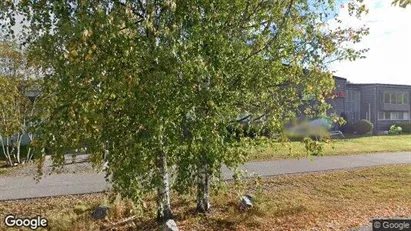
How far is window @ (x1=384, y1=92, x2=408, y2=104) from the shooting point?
39.7 m

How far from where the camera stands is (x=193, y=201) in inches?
302

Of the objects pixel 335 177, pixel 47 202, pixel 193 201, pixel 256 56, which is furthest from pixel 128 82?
pixel 335 177

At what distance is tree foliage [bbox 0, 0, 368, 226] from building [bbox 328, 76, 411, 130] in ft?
108

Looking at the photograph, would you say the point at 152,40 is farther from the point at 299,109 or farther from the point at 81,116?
the point at 299,109

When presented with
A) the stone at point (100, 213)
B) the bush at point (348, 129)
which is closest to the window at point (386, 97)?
the bush at point (348, 129)

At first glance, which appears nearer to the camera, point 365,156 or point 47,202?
point 47,202

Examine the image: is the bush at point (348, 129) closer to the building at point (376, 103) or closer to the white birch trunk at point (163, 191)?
the building at point (376, 103)

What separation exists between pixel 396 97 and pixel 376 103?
4.18 metres

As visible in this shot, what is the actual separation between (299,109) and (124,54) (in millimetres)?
3759

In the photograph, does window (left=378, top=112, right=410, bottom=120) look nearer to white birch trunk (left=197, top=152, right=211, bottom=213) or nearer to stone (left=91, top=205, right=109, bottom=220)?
white birch trunk (left=197, top=152, right=211, bottom=213)

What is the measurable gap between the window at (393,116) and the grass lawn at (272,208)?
109 ft

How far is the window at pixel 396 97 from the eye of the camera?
130 feet

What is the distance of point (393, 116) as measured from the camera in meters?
40.6

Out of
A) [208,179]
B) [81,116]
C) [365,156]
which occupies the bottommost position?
[365,156]
